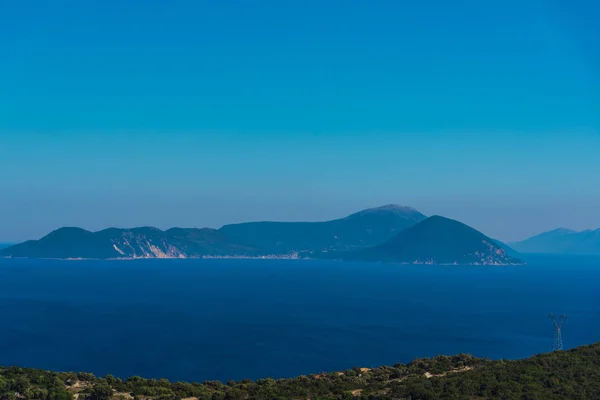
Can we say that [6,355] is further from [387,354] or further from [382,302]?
[382,302]

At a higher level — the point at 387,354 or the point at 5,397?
the point at 5,397

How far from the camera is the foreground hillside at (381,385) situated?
3197 cm

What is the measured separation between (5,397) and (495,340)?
86857 millimetres

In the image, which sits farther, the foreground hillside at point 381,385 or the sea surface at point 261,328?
the sea surface at point 261,328

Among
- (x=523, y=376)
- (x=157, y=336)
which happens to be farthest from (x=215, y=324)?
(x=523, y=376)

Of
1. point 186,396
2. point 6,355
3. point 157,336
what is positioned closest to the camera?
point 186,396

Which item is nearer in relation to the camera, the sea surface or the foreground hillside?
the foreground hillside

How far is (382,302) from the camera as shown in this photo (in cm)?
15400

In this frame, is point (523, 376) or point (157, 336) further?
point (157, 336)

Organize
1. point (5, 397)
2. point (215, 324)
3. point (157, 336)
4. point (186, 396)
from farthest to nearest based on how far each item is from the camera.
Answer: point (215, 324), point (157, 336), point (186, 396), point (5, 397)

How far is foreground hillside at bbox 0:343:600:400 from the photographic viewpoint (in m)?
32.0

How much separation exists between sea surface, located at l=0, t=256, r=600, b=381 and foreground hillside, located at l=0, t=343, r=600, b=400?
29.5 meters

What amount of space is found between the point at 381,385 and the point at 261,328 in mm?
72355

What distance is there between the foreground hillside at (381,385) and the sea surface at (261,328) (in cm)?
2951
